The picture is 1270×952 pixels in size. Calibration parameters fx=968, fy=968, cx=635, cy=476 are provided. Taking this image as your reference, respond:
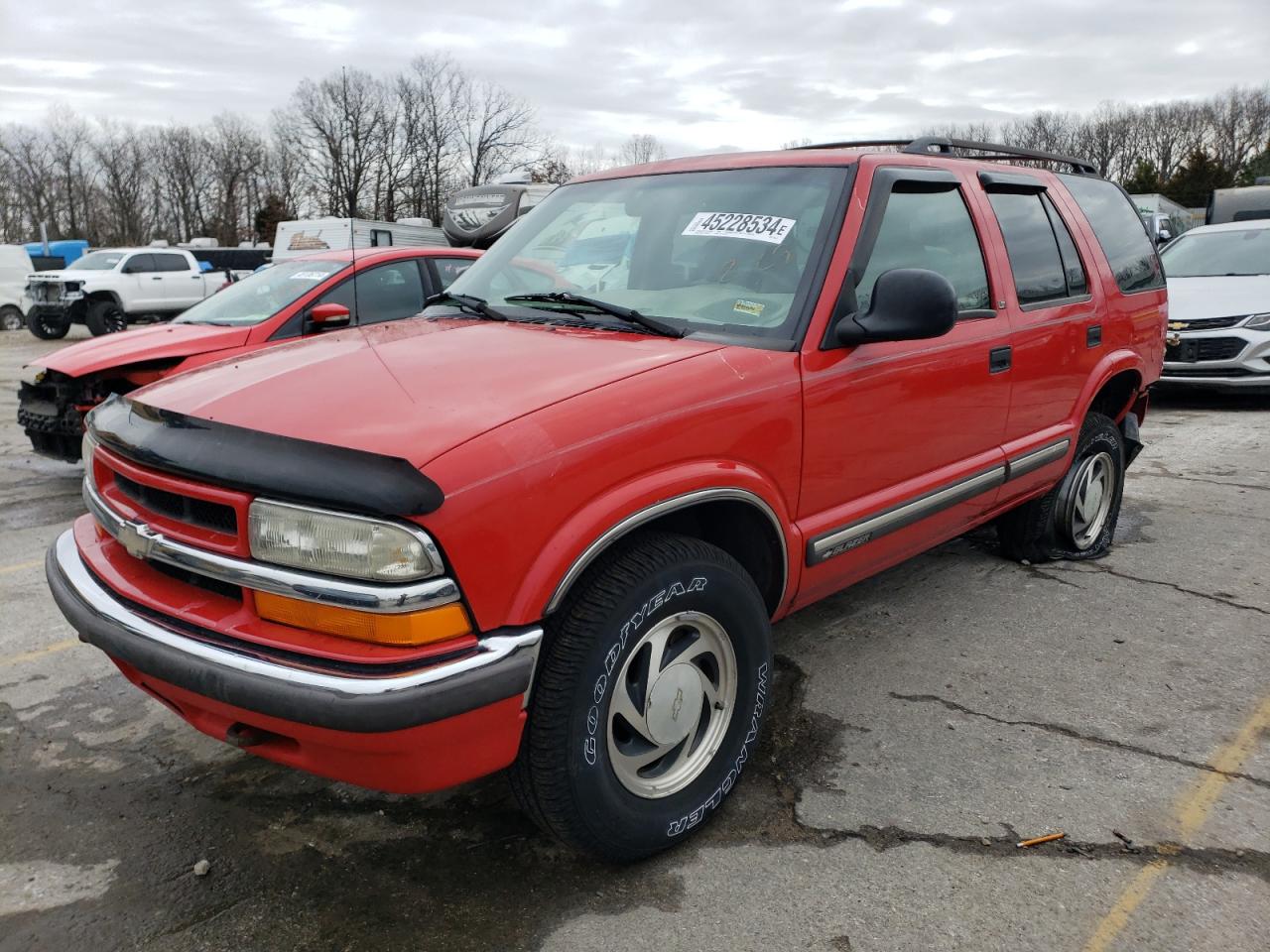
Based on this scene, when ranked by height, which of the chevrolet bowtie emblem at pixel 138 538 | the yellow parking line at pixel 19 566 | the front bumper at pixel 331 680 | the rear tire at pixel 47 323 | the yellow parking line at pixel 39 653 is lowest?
the yellow parking line at pixel 19 566

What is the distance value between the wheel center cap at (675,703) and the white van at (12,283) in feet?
79.8

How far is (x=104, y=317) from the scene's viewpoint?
66.0ft

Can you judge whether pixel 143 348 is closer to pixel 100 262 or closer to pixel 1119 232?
pixel 1119 232

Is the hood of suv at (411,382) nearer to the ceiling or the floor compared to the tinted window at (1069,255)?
nearer to the floor

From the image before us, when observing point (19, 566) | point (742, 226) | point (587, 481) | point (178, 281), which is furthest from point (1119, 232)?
point (178, 281)

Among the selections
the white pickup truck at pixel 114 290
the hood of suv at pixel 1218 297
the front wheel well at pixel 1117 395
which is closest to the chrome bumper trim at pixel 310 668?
the front wheel well at pixel 1117 395

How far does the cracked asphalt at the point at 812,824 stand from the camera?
7.65 feet

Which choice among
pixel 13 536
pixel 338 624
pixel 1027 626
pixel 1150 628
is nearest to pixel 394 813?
pixel 338 624

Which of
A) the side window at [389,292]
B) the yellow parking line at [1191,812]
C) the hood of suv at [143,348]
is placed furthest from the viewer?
the side window at [389,292]

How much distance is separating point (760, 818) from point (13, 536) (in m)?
4.94

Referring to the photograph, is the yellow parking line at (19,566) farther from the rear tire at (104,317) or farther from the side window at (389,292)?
the rear tire at (104,317)

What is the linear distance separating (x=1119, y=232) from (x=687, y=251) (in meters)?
2.84

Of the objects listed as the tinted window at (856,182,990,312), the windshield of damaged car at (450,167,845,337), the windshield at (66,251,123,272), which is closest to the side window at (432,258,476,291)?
the windshield of damaged car at (450,167,845,337)

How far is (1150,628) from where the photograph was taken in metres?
4.12
